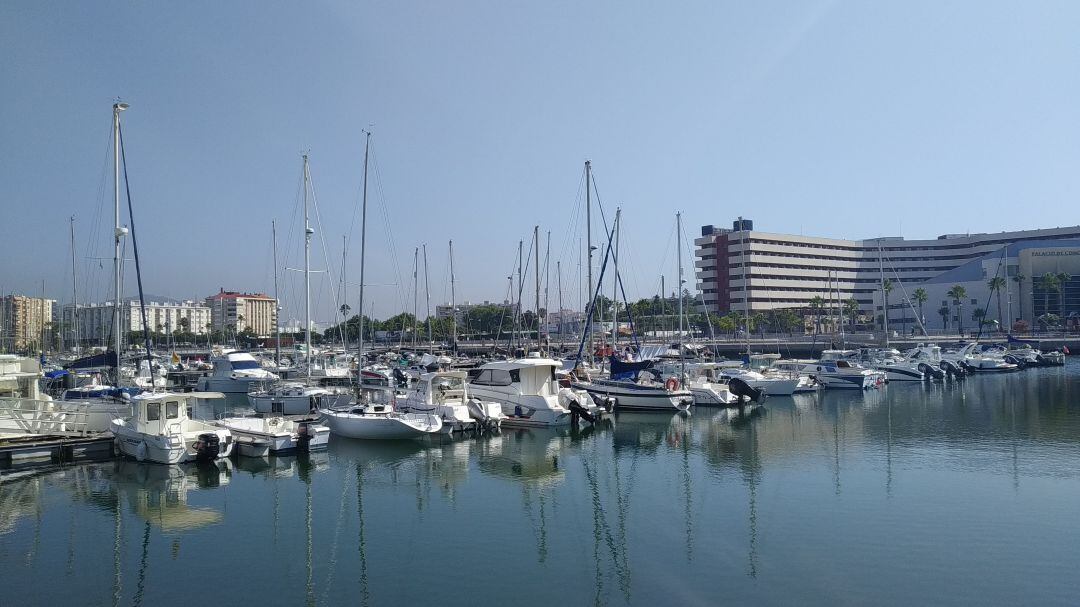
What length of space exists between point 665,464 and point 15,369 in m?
31.6

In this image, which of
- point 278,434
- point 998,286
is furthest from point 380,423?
point 998,286

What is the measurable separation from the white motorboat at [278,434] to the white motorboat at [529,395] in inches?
399

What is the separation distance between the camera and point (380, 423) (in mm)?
32094

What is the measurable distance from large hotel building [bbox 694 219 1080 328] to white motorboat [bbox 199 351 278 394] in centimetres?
9363

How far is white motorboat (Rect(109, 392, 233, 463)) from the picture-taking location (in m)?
26.7

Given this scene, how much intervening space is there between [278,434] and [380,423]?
4512mm

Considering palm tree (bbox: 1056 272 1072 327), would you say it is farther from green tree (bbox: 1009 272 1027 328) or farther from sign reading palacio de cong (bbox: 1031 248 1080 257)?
green tree (bbox: 1009 272 1027 328)

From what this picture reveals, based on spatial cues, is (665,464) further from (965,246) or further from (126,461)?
(965,246)

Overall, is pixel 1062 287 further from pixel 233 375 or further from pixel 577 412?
pixel 233 375

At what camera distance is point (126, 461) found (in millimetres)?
28094

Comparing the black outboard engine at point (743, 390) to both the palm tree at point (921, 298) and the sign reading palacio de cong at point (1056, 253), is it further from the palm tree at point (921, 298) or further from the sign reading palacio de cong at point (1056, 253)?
the sign reading palacio de cong at point (1056, 253)

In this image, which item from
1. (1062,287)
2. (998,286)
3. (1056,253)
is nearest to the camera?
(998,286)

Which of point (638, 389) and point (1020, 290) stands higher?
point (1020, 290)

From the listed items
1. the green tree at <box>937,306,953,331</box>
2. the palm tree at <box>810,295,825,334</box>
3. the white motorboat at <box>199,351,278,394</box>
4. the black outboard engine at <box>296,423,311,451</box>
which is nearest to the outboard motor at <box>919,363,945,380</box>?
the black outboard engine at <box>296,423,311,451</box>
